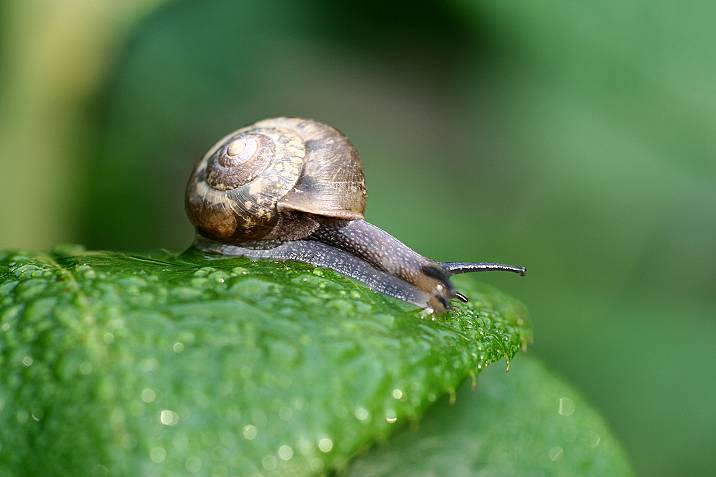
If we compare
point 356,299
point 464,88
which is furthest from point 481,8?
point 356,299

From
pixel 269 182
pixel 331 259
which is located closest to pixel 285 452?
pixel 331 259

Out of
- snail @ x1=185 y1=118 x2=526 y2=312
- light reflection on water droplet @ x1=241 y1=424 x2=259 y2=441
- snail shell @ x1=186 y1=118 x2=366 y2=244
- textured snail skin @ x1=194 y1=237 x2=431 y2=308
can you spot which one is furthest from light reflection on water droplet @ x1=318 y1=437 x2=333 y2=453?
snail shell @ x1=186 y1=118 x2=366 y2=244

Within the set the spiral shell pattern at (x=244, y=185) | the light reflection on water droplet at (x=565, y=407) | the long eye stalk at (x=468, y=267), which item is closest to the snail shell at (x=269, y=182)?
the spiral shell pattern at (x=244, y=185)

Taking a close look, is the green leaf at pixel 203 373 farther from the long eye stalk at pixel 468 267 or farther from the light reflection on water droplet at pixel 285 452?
the long eye stalk at pixel 468 267

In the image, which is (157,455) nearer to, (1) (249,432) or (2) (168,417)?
(2) (168,417)

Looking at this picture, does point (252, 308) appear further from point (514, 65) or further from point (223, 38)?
point (223, 38)

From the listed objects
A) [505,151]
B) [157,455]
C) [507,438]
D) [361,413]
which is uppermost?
[505,151]
